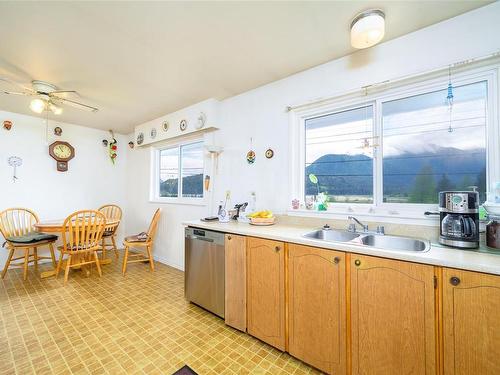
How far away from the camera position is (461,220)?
48.4 inches

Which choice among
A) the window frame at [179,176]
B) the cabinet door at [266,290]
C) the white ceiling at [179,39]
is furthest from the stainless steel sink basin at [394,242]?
the window frame at [179,176]

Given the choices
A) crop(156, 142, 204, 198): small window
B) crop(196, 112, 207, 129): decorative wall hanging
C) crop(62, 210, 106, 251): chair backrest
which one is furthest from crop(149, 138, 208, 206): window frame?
crop(62, 210, 106, 251): chair backrest

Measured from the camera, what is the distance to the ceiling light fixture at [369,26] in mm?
1379

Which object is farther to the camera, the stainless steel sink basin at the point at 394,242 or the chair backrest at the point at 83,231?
the chair backrest at the point at 83,231

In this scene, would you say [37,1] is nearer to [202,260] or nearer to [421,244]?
[202,260]

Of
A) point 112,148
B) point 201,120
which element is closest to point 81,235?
point 112,148

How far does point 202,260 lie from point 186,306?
588mm

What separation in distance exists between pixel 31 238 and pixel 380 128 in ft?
14.1

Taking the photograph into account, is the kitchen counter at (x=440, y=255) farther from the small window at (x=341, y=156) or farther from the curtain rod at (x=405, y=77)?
the curtain rod at (x=405, y=77)

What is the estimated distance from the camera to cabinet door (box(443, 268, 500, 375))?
3.07 feet

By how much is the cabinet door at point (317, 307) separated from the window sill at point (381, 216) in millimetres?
582

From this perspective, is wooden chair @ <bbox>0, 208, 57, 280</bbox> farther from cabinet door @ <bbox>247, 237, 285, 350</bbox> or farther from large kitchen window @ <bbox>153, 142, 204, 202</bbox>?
cabinet door @ <bbox>247, 237, 285, 350</bbox>

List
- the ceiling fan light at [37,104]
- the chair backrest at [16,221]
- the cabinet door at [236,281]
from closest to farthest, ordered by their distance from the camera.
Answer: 1. the cabinet door at [236,281]
2. the ceiling fan light at [37,104]
3. the chair backrest at [16,221]

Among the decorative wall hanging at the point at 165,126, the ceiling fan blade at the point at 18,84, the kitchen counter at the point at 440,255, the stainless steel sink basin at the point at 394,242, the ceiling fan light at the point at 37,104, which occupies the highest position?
the ceiling fan blade at the point at 18,84
